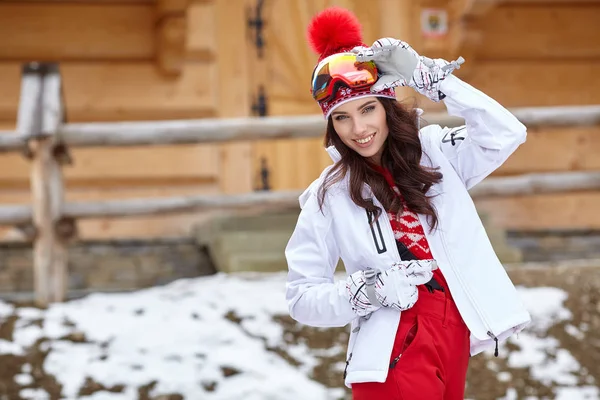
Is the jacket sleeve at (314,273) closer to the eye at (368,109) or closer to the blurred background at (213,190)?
the eye at (368,109)

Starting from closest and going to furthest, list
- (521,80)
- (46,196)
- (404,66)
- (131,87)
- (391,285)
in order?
(391,285), (404,66), (46,196), (131,87), (521,80)

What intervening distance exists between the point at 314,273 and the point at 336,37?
22.7 inches

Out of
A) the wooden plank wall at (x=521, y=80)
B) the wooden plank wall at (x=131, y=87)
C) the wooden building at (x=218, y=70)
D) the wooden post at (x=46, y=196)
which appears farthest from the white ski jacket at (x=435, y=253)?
the wooden plank wall at (x=521, y=80)

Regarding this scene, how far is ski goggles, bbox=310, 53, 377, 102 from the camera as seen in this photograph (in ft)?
6.92

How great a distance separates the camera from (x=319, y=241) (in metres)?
2.14

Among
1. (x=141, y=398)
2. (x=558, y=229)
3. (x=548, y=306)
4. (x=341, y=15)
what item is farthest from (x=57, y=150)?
(x=558, y=229)

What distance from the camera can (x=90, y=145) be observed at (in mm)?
4836

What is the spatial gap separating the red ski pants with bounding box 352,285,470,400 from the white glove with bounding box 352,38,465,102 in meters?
0.48

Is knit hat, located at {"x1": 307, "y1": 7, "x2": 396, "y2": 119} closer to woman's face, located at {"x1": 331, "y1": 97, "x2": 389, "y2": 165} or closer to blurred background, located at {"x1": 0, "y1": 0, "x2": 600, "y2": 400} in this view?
woman's face, located at {"x1": 331, "y1": 97, "x2": 389, "y2": 165}

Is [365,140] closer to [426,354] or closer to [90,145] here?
[426,354]

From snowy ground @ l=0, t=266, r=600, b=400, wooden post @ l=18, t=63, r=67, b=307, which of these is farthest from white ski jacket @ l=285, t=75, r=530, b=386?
wooden post @ l=18, t=63, r=67, b=307

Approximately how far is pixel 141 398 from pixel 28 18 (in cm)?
416

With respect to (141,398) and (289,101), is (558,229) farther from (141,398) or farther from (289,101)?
(141,398)

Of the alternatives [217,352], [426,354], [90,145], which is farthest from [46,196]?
[426,354]
